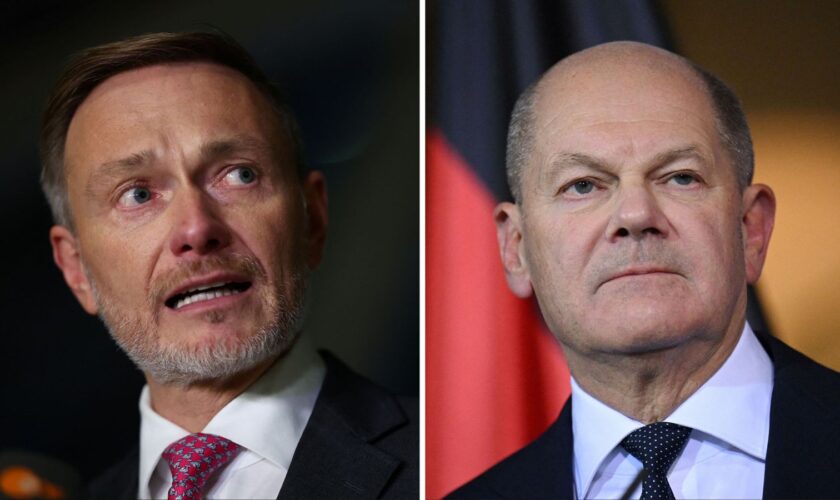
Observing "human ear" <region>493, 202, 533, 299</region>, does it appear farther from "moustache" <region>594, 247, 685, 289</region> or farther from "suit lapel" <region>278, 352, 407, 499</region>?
"suit lapel" <region>278, 352, 407, 499</region>

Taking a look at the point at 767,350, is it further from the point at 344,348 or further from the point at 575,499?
the point at 344,348

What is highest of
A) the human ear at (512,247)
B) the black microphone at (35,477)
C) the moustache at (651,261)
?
the moustache at (651,261)

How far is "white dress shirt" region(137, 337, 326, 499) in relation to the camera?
2363 mm

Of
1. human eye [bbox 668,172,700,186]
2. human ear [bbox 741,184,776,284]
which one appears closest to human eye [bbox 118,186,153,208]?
human eye [bbox 668,172,700,186]

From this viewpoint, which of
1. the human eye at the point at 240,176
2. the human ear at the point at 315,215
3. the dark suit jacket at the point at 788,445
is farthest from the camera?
the human ear at the point at 315,215

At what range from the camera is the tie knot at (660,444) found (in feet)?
6.80

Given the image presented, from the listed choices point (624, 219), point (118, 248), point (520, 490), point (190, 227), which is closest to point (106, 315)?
point (118, 248)

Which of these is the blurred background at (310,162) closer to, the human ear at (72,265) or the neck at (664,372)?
the human ear at (72,265)

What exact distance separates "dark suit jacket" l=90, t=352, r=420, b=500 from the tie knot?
1.73ft

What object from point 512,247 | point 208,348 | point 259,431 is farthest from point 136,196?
point 512,247

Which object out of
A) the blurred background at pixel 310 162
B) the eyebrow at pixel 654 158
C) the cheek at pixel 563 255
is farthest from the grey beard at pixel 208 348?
the eyebrow at pixel 654 158

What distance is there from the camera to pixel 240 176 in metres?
2.40

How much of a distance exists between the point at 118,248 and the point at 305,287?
42 cm

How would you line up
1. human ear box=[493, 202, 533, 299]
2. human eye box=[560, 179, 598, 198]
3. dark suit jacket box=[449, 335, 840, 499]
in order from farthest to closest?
human ear box=[493, 202, 533, 299] < human eye box=[560, 179, 598, 198] < dark suit jacket box=[449, 335, 840, 499]
